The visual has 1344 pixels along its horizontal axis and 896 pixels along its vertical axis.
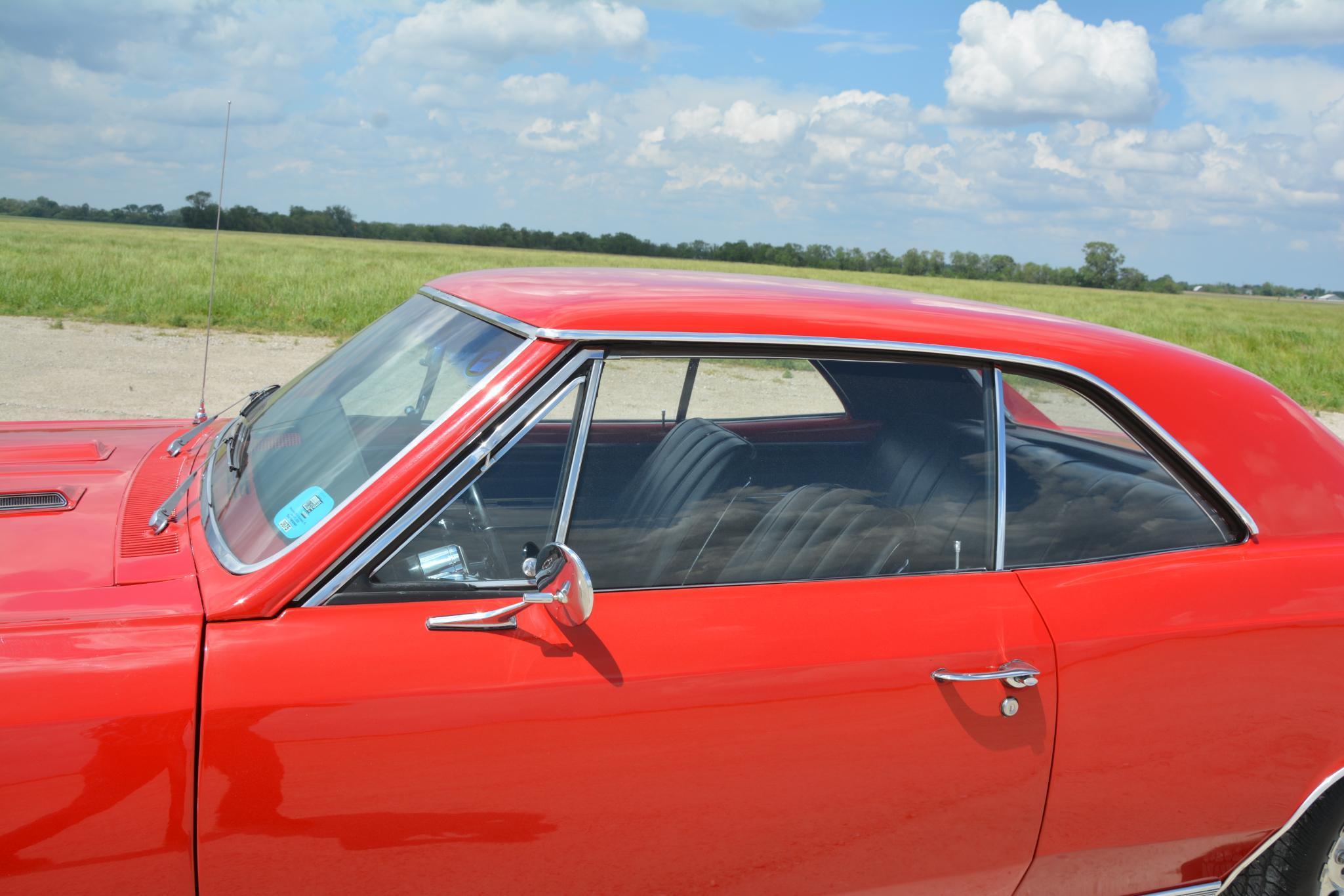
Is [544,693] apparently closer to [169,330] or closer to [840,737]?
[840,737]

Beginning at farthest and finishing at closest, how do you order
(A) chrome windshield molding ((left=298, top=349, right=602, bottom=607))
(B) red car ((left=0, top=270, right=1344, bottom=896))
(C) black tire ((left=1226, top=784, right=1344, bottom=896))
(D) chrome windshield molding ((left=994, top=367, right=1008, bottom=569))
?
(C) black tire ((left=1226, top=784, right=1344, bottom=896)) < (D) chrome windshield molding ((left=994, top=367, right=1008, bottom=569)) < (A) chrome windshield molding ((left=298, top=349, right=602, bottom=607)) < (B) red car ((left=0, top=270, right=1344, bottom=896))

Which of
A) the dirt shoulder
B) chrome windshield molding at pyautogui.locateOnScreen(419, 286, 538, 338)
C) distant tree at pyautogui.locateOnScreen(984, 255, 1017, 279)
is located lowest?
the dirt shoulder

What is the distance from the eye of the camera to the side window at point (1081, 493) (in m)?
2.10

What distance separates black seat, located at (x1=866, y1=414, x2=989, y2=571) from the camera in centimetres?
203

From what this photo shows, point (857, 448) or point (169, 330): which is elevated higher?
point (857, 448)

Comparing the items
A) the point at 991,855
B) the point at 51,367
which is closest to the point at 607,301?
the point at 991,855

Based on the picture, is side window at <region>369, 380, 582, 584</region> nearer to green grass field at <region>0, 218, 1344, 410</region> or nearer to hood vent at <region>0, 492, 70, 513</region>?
hood vent at <region>0, 492, 70, 513</region>

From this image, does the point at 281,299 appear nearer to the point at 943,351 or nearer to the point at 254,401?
the point at 254,401

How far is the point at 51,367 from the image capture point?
11.0m

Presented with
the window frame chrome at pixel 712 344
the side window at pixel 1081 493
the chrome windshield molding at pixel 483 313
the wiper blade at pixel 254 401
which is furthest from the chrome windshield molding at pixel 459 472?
the wiper blade at pixel 254 401

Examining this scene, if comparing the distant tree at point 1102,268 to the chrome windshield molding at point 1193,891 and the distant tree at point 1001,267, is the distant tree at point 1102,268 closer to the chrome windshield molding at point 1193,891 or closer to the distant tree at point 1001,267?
the distant tree at point 1001,267

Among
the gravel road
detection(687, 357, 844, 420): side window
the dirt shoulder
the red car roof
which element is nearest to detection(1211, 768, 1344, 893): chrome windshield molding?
the red car roof

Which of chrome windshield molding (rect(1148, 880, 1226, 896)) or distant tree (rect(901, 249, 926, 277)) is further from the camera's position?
distant tree (rect(901, 249, 926, 277))

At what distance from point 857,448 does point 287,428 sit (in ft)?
4.12
